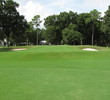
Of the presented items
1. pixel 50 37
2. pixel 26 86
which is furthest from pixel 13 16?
pixel 26 86

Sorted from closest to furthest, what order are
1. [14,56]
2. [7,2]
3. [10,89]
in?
[10,89]
[14,56]
[7,2]

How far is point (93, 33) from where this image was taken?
57000mm

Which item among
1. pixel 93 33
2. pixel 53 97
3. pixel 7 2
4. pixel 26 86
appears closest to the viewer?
pixel 53 97

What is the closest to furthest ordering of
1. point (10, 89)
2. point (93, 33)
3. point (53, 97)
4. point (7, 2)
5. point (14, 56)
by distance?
point (53, 97)
point (10, 89)
point (14, 56)
point (7, 2)
point (93, 33)

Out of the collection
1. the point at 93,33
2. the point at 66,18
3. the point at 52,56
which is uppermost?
the point at 66,18

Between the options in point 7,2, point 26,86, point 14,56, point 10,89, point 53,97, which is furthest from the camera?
point 7,2

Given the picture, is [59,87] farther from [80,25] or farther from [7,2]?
[80,25]

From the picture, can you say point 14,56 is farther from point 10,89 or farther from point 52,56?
point 10,89

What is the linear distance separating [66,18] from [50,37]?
874 cm

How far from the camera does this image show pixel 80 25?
190 ft

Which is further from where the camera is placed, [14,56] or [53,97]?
[14,56]

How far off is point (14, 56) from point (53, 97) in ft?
40.1

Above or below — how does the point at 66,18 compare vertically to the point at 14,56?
above

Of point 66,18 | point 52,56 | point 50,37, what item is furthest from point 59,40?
point 52,56
